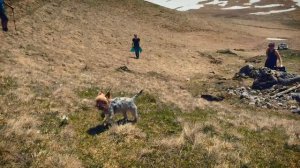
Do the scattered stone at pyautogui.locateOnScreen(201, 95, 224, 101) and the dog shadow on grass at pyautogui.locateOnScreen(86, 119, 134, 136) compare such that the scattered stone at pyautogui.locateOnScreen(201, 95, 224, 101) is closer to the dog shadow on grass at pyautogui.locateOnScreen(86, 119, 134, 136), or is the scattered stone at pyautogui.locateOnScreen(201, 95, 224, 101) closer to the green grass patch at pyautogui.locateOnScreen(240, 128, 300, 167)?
the green grass patch at pyautogui.locateOnScreen(240, 128, 300, 167)

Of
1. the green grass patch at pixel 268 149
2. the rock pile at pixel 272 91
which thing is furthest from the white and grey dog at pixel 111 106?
the rock pile at pixel 272 91

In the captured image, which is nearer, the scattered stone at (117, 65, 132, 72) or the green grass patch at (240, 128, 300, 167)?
the green grass patch at (240, 128, 300, 167)

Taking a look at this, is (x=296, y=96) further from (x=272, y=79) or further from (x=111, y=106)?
(x=111, y=106)

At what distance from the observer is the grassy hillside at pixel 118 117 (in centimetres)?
1040

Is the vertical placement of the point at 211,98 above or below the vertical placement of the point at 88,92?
below

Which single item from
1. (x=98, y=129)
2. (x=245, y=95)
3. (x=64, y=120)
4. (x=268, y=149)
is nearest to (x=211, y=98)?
(x=245, y=95)

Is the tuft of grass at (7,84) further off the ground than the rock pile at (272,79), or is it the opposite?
the tuft of grass at (7,84)

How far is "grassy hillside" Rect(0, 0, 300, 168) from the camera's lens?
1040 centimetres

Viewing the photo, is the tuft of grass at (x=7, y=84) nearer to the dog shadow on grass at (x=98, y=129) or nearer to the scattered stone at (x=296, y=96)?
the dog shadow on grass at (x=98, y=129)

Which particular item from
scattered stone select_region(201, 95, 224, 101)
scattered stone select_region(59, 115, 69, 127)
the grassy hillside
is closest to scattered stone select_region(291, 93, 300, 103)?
the grassy hillside

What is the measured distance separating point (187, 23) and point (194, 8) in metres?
51.8

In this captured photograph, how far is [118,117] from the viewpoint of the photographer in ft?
45.6

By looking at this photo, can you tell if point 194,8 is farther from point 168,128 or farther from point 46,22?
point 168,128

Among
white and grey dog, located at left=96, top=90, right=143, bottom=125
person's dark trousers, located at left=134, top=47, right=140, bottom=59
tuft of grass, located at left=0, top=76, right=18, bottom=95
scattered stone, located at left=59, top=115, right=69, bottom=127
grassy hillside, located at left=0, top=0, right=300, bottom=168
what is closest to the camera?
grassy hillside, located at left=0, top=0, right=300, bottom=168
